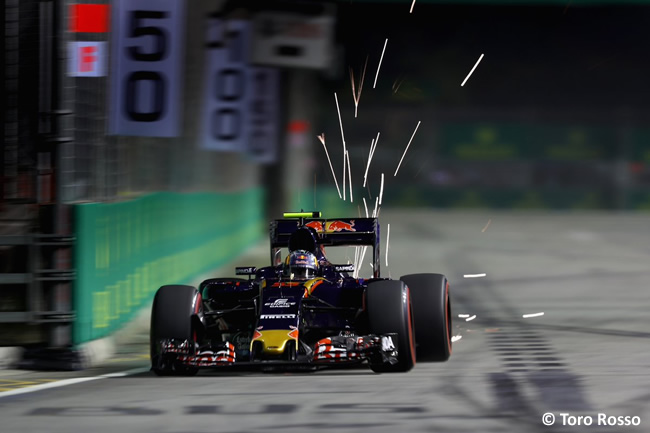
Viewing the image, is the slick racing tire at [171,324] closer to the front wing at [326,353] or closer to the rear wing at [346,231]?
the front wing at [326,353]

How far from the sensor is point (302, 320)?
1004cm

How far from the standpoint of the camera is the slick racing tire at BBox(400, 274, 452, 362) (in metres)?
10.4

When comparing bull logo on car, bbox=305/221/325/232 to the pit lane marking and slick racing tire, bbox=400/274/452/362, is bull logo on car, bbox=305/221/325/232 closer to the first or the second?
slick racing tire, bbox=400/274/452/362

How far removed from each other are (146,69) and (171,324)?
3477 millimetres

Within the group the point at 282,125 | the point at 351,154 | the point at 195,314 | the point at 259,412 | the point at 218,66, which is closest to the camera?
the point at 259,412

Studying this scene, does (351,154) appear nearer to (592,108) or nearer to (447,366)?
(592,108)

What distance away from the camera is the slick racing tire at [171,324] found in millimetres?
9908

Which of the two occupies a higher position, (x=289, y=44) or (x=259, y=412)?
(x=289, y=44)

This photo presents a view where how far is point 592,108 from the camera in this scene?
5375cm

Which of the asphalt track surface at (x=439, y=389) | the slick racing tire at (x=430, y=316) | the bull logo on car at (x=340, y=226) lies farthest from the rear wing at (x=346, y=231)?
the asphalt track surface at (x=439, y=389)

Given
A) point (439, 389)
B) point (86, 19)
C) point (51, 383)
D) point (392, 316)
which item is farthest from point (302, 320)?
point (86, 19)

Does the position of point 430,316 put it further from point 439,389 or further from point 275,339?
point 275,339

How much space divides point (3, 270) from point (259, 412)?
3824mm

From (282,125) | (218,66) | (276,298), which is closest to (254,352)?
(276,298)
